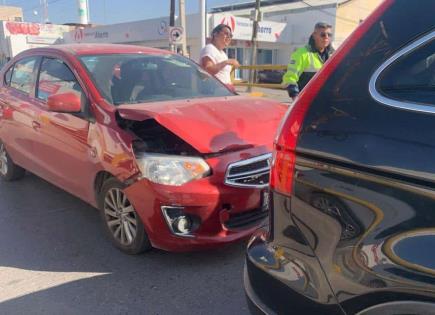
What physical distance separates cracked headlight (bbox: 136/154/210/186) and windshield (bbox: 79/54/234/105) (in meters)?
0.92

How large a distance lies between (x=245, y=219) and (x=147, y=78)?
1805 mm

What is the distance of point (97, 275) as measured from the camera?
129 inches

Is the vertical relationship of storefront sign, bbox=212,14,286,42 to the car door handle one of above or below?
above

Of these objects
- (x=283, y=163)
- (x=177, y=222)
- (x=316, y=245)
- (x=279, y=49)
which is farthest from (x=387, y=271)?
(x=279, y=49)

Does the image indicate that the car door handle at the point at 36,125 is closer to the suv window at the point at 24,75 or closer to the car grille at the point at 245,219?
the suv window at the point at 24,75

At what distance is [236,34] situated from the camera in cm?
3108

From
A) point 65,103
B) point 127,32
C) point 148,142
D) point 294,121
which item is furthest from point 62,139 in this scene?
point 127,32

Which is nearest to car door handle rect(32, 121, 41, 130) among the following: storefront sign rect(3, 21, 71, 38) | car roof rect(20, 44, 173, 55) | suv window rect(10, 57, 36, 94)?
suv window rect(10, 57, 36, 94)

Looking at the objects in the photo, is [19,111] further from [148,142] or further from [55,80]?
[148,142]

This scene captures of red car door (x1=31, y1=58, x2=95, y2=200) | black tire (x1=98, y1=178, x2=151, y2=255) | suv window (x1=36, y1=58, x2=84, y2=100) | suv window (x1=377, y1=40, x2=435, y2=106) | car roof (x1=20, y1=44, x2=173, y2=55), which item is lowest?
black tire (x1=98, y1=178, x2=151, y2=255)

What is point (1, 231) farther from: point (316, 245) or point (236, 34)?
point (236, 34)

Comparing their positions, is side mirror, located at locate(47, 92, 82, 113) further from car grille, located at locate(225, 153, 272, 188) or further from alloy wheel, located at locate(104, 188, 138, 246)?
car grille, located at locate(225, 153, 272, 188)

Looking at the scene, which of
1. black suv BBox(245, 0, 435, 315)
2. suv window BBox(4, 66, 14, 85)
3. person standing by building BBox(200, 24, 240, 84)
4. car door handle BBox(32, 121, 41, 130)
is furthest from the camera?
person standing by building BBox(200, 24, 240, 84)

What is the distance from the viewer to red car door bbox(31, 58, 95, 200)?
12.3ft
